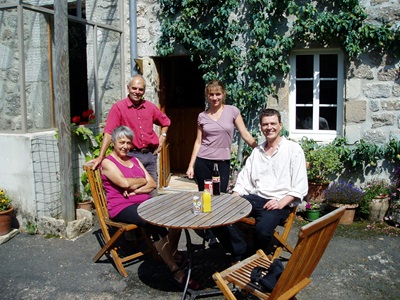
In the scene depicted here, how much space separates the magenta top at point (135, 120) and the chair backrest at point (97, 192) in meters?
0.45

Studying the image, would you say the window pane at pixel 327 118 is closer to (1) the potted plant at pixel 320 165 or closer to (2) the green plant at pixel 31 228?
(1) the potted plant at pixel 320 165

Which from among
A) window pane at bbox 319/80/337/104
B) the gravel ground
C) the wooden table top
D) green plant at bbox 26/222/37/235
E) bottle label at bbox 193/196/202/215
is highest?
window pane at bbox 319/80/337/104

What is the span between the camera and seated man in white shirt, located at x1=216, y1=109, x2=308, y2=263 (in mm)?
3828

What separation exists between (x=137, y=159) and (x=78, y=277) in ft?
4.01

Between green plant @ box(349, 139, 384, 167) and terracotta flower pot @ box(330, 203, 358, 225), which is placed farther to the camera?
green plant @ box(349, 139, 384, 167)

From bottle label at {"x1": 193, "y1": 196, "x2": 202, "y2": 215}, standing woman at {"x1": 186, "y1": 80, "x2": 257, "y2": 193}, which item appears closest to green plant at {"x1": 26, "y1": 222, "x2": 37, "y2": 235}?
standing woman at {"x1": 186, "y1": 80, "x2": 257, "y2": 193}

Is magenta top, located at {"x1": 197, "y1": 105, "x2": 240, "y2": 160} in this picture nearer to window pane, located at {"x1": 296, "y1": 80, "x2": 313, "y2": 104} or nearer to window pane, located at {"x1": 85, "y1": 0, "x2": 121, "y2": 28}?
window pane, located at {"x1": 296, "y1": 80, "x2": 313, "y2": 104}

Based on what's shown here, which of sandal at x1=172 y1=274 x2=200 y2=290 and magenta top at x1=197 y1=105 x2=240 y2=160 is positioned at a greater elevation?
magenta top at x1=197 y1=105 x2=240 y2=160

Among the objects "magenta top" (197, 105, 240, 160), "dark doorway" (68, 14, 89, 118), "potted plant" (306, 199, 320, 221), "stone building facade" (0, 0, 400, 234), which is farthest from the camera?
"dark doorway" (68, 14, 89, 118)

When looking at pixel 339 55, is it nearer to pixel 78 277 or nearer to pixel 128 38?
pixel 128 38

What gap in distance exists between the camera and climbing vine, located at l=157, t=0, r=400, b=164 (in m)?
5.61

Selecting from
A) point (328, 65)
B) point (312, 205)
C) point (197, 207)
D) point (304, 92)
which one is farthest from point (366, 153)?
point (197, 207)

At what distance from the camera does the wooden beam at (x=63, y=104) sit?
197 inches

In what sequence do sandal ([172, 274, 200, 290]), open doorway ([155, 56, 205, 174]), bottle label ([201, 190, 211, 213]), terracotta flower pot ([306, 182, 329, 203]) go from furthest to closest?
open doorway ([155, 56, 205, 174]) < terracotta flower pot ([306, 182, 329, 203]) < sandal ([172, 274, 200, 290]) < bottle label ([201, 190, 211, 213])
